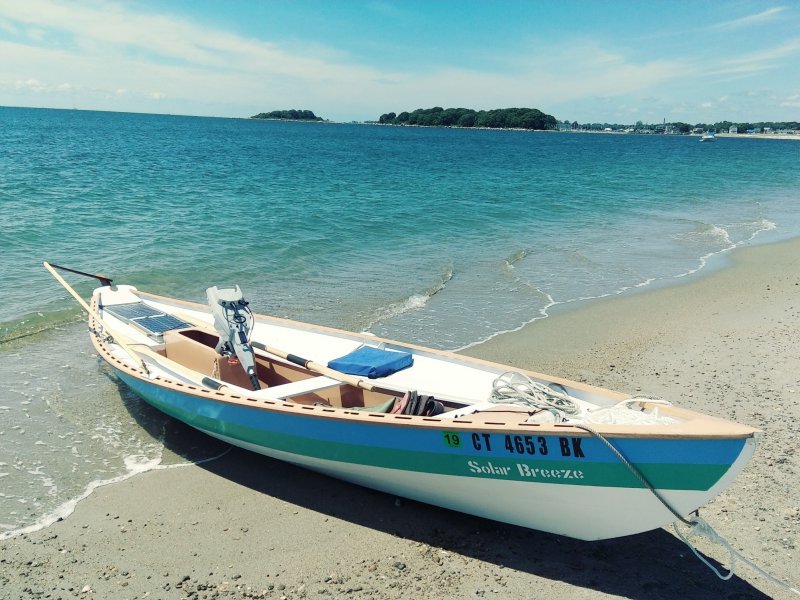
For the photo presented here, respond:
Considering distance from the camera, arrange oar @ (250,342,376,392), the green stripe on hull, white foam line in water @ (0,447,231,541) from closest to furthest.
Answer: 1. the green stripe on hull
2. white foam line in water @ (0,447,231,541)
3. oar @ (250,342,376,392)

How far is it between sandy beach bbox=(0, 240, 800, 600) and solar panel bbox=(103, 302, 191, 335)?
200 centimetres

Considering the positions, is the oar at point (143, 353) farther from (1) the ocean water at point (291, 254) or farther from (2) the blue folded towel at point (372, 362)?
(2) the blue folded towel at point (372, 362)

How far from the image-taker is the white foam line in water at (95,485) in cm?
623

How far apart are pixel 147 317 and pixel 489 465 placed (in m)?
7.06

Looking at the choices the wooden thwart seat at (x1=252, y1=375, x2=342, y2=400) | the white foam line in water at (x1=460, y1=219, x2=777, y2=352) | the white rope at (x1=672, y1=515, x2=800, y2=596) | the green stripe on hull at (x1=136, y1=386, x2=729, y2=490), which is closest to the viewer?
the green stripe on hull at (x1=136, y1=386, x2=729, y2=490)

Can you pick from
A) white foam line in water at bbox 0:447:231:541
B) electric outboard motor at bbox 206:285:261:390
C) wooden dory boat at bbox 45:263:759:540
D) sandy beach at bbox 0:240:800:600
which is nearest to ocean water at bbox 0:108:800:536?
white foam line in water at bbox 0:447:231:541

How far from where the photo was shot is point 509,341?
11.5m

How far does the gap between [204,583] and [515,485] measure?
2.94 meters

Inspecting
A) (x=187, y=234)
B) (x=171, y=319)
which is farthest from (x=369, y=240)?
(x=171, y=319)

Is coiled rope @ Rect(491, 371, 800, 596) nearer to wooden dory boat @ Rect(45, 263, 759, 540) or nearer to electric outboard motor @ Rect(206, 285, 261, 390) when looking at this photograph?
wooden dory boat @ Rect(45, 263, 759, 540)

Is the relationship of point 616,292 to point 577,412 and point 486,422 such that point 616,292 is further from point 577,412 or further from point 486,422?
point 486,422

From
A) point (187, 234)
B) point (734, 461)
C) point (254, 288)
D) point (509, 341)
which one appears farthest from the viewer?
point (187, 234)

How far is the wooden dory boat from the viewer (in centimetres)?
494

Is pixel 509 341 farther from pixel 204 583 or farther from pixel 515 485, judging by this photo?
pixel 204 583
